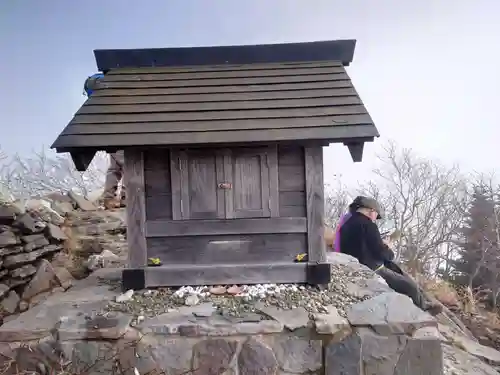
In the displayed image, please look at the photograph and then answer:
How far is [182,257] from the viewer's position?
3.32m

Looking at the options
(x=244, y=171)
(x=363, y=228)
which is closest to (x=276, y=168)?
(x=244, y=171)

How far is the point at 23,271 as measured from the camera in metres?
4.64

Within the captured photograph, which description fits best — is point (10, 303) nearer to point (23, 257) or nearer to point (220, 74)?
point (23, 257)

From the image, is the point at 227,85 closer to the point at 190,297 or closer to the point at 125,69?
the point at 125,69

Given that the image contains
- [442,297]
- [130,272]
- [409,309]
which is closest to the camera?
[409,309]

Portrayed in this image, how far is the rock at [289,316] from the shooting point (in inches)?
105

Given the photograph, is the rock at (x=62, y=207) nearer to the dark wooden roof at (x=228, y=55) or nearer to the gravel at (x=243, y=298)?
the dark wooden roof at (x=228, y=55)

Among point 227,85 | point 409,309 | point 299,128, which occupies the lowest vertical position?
point 409,309

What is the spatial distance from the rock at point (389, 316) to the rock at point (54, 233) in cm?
445

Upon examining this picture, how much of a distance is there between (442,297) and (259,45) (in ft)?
21.3

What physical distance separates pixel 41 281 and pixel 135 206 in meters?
2.41

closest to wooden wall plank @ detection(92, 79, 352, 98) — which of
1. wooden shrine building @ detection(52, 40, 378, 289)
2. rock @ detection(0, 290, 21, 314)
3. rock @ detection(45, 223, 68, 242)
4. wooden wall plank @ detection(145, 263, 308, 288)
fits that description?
wooden shrine building @ detection(52, 40, 378, 289)

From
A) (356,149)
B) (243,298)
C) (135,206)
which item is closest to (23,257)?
(135,206)

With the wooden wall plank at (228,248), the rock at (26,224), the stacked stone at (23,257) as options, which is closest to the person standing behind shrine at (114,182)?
the stacked stone at (23,257)
